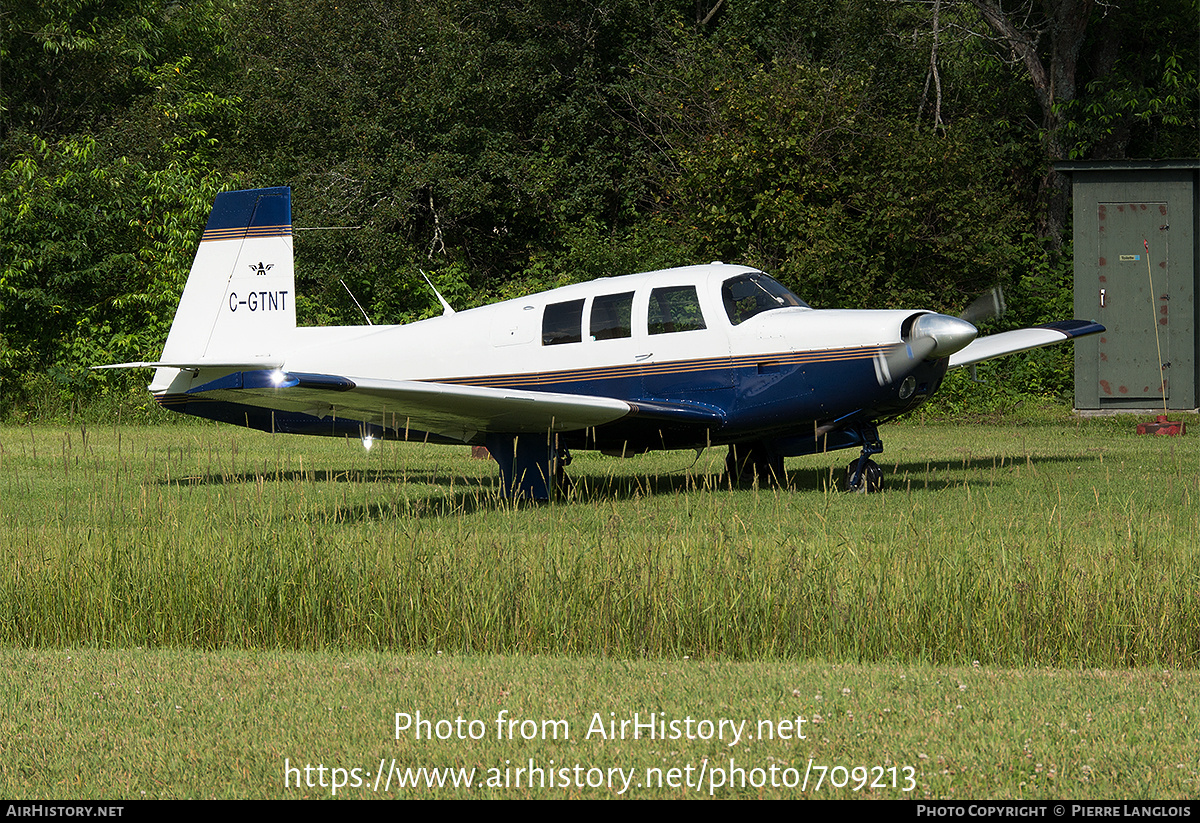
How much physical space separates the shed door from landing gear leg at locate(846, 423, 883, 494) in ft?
25.2

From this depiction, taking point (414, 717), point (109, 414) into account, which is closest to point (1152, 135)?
point (109, 414)

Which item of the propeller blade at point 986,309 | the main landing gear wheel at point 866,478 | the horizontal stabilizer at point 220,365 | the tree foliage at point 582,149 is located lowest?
the main landing gear wheel at point 866,478

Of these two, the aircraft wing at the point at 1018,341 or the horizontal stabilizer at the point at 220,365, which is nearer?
Answer: the horizontal stabilizer at the point at 220,365

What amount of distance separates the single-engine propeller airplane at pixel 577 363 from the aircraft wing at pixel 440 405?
2cm

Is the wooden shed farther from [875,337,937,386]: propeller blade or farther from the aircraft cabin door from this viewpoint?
the aircraft cabin door

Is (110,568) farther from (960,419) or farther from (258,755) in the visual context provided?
(960,419)

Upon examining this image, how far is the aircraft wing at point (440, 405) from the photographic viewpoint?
7.66m

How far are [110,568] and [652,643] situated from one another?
267 centimetres

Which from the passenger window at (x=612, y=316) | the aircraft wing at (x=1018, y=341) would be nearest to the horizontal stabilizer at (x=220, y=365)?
the passenger window at (x=612, y=316)

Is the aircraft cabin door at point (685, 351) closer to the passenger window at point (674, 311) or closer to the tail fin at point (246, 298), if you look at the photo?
the passenger window at point (674, 311)

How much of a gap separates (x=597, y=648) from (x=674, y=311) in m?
4.98

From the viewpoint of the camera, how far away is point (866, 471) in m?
9.38

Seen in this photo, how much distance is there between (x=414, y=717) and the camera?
3756 mm
